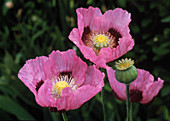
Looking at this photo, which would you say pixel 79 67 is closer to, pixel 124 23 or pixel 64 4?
pixel 124 23

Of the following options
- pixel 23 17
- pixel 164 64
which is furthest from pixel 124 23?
pixel 23 17

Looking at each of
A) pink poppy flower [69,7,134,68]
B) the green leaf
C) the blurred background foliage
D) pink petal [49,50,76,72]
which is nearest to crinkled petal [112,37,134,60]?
pink poppy flower [69,7,134,68]

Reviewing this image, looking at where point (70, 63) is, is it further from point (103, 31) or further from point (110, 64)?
point (110, 64)

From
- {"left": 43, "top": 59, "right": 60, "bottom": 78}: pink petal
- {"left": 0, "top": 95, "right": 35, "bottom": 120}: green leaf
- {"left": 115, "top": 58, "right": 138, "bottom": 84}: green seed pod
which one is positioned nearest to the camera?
{"left": 115, "top": 58, "right": 138, "bottom": 84}: green seed pod

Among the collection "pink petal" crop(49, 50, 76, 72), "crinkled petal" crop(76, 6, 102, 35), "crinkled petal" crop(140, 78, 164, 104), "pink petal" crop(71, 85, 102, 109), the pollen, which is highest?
"crinkled petal" crop(76, 6, 102, 35)

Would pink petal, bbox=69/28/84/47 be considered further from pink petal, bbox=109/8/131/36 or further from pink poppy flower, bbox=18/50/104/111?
pink petal, bbox=109/8/131/36

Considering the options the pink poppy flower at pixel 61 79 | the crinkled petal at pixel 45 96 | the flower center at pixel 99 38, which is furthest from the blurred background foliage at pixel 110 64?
the crinkled petal at pixel 45 96

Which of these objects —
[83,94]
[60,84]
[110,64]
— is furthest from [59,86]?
[110,64]
